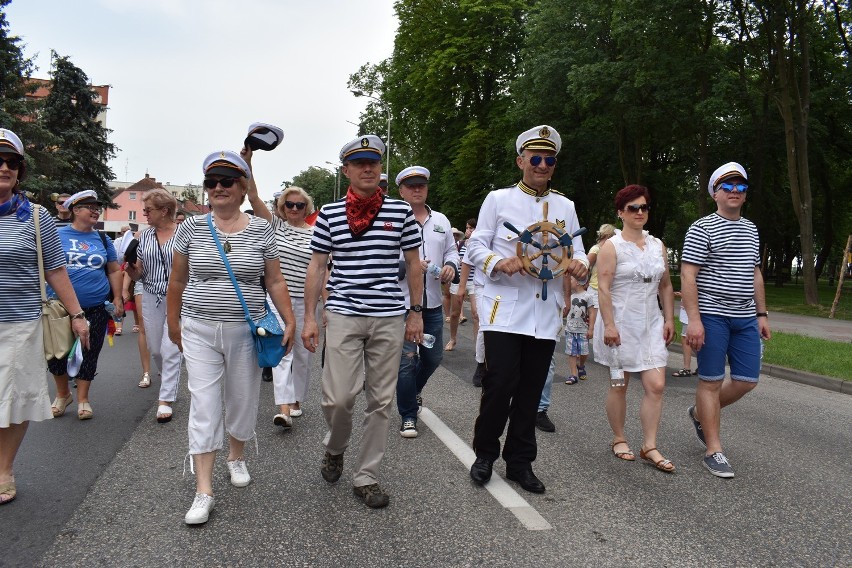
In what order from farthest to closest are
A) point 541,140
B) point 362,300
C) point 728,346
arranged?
point 728,346 → point 541,140 → point 362,300

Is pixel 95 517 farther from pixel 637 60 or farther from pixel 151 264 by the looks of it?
pixel 637 60

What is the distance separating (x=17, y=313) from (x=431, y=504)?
8.38 feet

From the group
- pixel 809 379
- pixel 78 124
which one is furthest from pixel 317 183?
pixel 809 379

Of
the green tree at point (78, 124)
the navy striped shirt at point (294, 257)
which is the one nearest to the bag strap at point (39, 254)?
the navy striped shirt at point (294, 257)

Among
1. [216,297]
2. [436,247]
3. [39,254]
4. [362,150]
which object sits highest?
[362,150]

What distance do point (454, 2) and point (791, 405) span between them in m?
29.5

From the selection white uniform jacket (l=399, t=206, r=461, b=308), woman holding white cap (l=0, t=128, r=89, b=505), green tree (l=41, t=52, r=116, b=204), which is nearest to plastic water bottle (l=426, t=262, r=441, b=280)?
white uniform jacket (l=399, t=206, r=461, b=308)

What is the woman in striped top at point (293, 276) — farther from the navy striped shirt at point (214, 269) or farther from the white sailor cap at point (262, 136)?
the navy striped shirt at point (214, 269)

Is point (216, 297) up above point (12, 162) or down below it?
below

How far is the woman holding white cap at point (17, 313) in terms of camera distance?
3859 millimetres

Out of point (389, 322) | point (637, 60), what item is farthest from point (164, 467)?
point (637, 60)

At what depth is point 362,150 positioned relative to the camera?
4023 mm

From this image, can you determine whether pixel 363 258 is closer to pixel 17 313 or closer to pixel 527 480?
pixel 527 480

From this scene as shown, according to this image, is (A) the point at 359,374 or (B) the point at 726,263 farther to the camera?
(B) the point at 726,263
